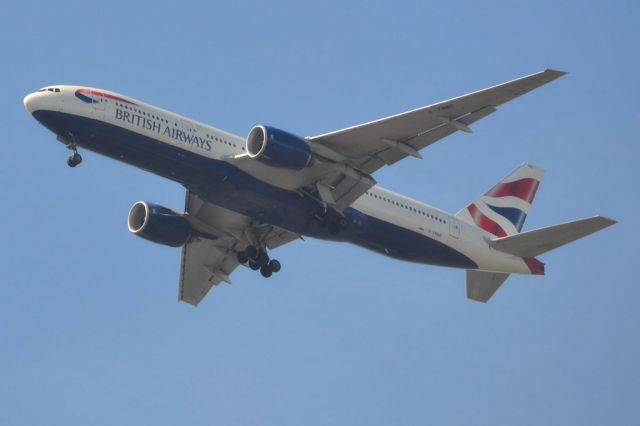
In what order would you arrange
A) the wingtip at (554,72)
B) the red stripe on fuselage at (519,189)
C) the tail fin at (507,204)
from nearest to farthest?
1. the wingtip at (554,72)
2. the tail fin at (507,204)
3. the red stripe on fuselage at (519,189)

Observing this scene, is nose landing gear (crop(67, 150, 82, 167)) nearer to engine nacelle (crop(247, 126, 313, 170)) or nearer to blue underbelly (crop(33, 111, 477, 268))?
blue underbelly (crop(33, 111, 477, 268))

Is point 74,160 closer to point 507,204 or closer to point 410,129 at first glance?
point 410,129

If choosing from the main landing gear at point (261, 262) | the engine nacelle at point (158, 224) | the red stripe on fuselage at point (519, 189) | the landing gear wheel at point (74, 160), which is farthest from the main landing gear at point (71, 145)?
the red stripe on fuselage at point (519, 189)

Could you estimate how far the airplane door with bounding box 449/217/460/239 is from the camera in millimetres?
47281

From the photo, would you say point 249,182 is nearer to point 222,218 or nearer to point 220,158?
point 220,158

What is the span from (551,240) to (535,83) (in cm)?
971

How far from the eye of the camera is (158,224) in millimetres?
46906

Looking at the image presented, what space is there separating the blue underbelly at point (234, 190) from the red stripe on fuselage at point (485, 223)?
12.8 ft

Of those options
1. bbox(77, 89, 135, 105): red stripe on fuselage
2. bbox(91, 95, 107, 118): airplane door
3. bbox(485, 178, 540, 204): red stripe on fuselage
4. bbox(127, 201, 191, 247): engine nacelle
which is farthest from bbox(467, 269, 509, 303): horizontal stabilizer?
bbox(91, 95, 107, 118): airplane door

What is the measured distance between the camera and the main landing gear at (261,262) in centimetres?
4769

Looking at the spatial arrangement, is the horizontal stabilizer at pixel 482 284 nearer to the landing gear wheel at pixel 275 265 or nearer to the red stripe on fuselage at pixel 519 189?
the red stripe on fuselage at pixel 519 189

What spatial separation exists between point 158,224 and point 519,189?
16.9m

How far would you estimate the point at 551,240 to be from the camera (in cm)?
4550

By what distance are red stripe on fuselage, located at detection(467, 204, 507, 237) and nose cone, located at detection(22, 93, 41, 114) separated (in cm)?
1949
